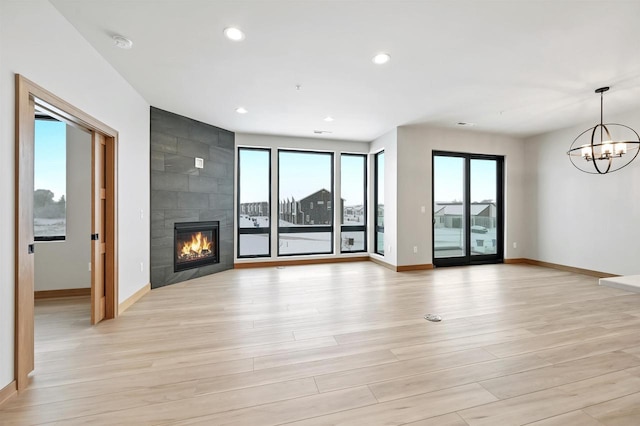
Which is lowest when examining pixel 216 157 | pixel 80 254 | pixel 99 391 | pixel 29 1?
pixel 99 391

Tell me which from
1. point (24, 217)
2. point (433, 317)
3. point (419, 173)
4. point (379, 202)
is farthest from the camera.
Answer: point (379, 202)

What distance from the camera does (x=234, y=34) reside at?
253 centimetres

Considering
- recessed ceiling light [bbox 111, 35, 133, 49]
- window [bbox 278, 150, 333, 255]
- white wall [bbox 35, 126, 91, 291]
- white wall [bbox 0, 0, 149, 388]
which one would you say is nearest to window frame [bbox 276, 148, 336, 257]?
window [bbox 278, 150, 333, 255]

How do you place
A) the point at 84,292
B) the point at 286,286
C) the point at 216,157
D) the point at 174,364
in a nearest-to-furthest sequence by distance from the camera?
the point at 174,364 < the point at 84,292 < the point at 286,286 < the point at 216,157

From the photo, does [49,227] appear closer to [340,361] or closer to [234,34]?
[234,34]

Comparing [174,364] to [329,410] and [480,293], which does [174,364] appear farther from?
[480,293]

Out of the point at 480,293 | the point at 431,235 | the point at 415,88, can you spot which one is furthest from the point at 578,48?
the point at 431,235

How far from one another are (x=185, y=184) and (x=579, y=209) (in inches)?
287

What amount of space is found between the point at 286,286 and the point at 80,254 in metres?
2.91

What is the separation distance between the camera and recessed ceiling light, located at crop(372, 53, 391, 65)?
289 cm

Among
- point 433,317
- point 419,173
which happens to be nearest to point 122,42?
point 433,317

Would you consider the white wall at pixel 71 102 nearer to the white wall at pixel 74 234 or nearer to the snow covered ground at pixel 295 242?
the white wall at pixel 74 234

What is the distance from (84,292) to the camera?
3.98 metres

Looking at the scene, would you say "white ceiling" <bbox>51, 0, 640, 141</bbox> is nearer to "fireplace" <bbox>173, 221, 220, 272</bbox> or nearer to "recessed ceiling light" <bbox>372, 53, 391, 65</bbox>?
"recessed ceiling light" <bbox>372, 53, 391, 65</bbox>
